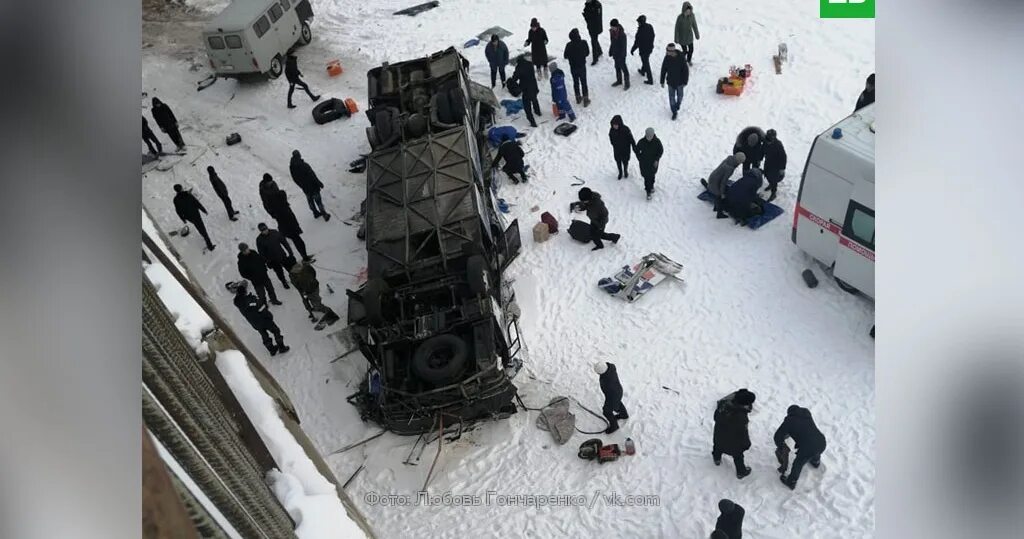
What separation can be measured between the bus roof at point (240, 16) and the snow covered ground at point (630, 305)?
43.4 inches

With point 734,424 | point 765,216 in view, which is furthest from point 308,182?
point 734,424

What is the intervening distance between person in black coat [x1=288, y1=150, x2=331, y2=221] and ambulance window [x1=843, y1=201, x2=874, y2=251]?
6262 millimetres

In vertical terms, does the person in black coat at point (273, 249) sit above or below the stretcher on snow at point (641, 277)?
above

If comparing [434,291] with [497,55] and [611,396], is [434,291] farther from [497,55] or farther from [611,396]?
[497,55]

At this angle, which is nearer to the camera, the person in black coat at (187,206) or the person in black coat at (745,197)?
the person in black coat at (745,197)

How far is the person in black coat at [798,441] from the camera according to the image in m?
5.75

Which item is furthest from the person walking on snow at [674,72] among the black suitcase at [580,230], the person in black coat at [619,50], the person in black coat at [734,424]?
the person in black coat at [734,424]

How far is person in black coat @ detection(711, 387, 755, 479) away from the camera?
231 inches

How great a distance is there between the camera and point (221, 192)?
377 inches

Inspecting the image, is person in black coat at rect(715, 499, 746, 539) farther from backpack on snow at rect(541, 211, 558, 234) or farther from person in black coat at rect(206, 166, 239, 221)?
person in black coat at rect(206, 166, 239, 221)

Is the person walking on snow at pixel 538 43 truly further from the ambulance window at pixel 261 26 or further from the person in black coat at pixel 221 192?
the person in black coat at pixel 221 192

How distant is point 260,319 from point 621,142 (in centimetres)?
478

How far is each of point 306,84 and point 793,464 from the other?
9827 millimetres
